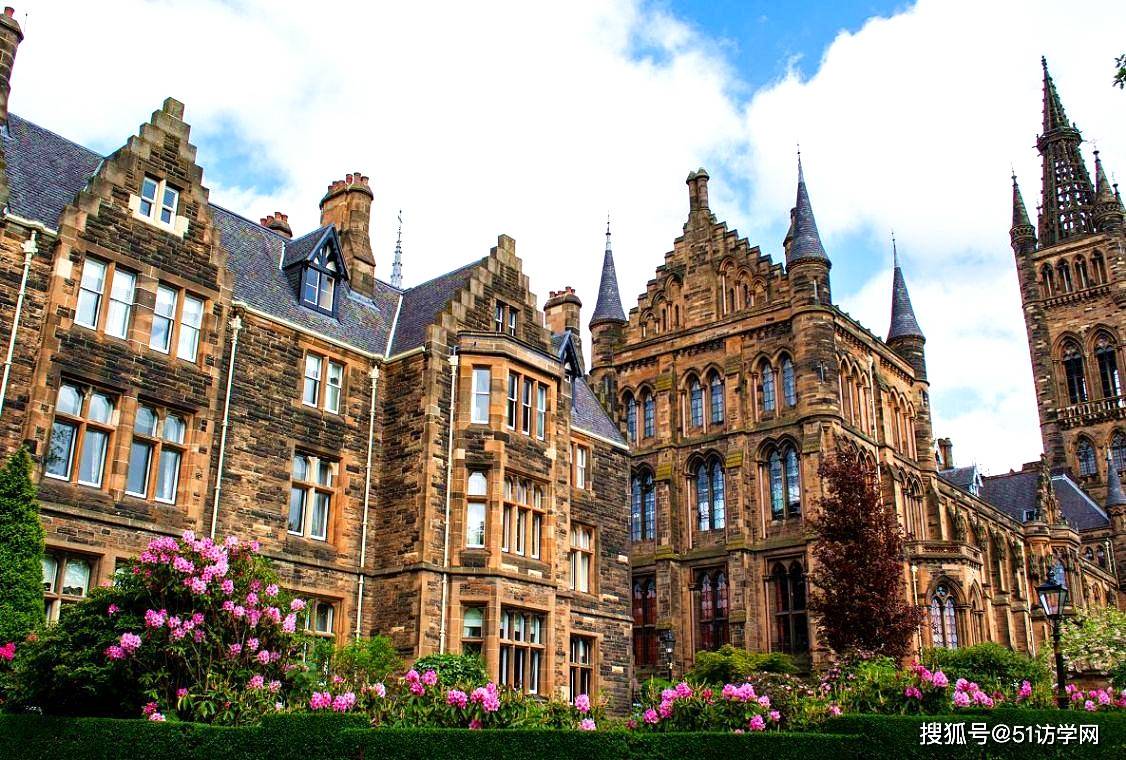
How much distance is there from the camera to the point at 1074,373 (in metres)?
90.1

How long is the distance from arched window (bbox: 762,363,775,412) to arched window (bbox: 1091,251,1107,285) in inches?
2289

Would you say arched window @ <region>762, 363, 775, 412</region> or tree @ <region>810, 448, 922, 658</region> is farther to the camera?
arched window @ <region>762, 363, 775, 412</region>

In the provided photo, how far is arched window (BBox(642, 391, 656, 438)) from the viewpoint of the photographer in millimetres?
49312

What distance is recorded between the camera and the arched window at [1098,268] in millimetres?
89938

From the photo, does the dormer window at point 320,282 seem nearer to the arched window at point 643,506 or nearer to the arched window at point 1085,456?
the arched window at point 643,506

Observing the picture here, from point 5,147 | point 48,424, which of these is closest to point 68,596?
point 48,424

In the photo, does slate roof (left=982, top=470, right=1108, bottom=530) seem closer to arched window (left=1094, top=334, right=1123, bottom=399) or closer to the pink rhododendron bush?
arched window (left=1094, top=334, right=1123, bottom=399)

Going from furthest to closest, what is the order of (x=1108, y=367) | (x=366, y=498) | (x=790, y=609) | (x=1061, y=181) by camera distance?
(x=1061, y=181) → (x=1108, y=367) → (x=790, y=609) → (x=366, y=498)

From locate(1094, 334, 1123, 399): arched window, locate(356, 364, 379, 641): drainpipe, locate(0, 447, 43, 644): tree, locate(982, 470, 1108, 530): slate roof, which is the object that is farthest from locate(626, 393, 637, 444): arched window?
locate(1094, 334, 1123, 399): arched window

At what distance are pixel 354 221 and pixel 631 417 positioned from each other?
22.1m

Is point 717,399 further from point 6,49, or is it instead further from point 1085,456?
Answer: point 1085,456

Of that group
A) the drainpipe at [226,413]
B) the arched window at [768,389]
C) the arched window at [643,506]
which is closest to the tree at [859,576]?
the arched window at [768,389]

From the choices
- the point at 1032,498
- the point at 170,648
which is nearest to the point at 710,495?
the point at 170,648

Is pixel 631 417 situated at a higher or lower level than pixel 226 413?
higher
